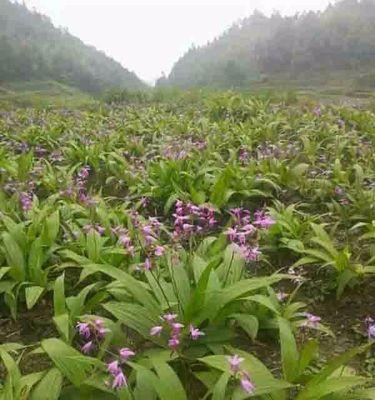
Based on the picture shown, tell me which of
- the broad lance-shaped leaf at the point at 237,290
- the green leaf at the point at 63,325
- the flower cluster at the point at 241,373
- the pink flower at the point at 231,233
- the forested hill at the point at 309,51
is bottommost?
the green leaf at the point at 63,325

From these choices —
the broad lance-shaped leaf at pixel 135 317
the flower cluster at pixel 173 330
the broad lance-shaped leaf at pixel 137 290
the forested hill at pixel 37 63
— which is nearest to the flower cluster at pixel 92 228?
the broad lance-shaped leaf at pixel 137 290

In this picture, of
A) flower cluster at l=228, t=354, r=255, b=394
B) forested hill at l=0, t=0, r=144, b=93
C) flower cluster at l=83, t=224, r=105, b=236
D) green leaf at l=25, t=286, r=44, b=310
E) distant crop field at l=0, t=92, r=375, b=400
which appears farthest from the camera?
forested hill at l=0, t=0, r=144, b=93

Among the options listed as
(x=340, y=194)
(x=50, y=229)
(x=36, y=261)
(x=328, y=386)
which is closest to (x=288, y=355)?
(x=328, y=386)

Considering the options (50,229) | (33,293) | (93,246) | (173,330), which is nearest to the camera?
(173,330)

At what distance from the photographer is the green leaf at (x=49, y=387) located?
2.55 meters

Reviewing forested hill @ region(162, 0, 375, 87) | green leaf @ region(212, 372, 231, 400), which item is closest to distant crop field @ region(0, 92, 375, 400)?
green leaf @ region(212, 372, 231, 400)

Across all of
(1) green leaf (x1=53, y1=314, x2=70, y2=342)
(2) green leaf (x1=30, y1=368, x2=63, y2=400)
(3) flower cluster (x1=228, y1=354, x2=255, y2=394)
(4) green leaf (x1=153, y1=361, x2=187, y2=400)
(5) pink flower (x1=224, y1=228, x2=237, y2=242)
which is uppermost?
(5) pink flower (x1=224, y1=228, x2=237, y2=242)

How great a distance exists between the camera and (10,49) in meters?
66.9

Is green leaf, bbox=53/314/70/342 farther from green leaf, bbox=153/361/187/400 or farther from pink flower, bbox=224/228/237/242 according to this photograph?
pink flower, bbox=224/228/237/242

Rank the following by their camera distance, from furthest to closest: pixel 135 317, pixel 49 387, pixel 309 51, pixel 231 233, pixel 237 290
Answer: pixel 309 51 → pixel 237 290 → pixel 135 317 → pixel 231 233 → pixel 49 387

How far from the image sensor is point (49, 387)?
259cm

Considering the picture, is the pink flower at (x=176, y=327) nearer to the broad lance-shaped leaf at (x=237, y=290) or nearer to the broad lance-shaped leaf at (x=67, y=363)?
the broad lance-shaped leaf at (x=67, y=363)

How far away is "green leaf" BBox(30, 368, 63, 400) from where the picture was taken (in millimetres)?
2549

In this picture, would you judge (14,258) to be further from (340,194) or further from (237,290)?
(340,194)
